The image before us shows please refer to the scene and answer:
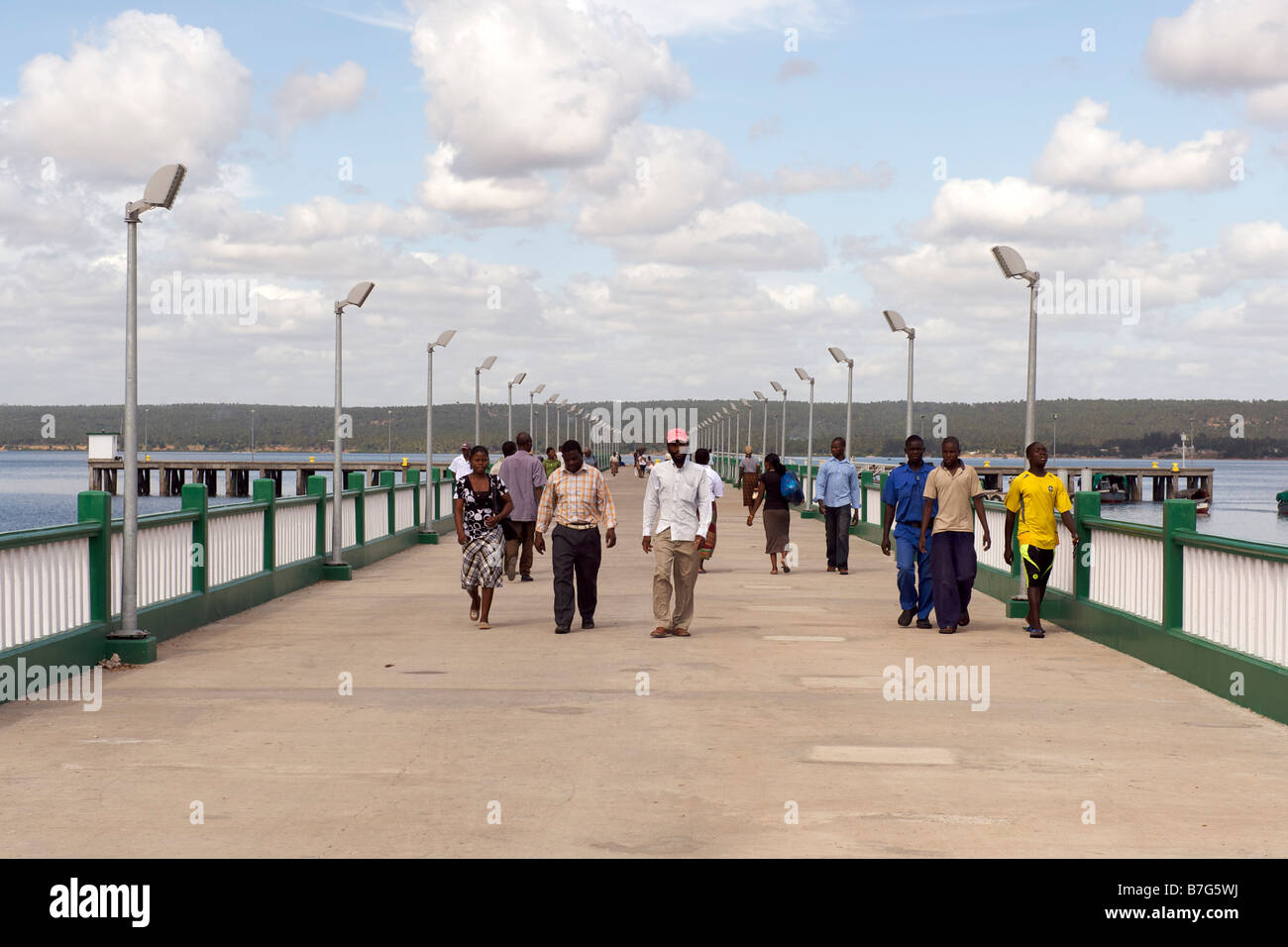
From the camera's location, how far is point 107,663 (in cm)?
1185

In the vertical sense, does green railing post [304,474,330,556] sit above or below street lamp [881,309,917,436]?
below

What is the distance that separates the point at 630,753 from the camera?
8.33 meters

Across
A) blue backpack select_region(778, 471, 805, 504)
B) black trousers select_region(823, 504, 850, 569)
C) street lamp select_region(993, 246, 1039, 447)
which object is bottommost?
black trousers select_region(823, 504, 850, 569)

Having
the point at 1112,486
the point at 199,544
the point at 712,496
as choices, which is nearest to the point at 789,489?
the point at 712,496

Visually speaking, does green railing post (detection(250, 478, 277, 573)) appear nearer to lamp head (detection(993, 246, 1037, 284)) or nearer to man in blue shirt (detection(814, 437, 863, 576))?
man in blue shirt (detection(814, 437, 863, 576))

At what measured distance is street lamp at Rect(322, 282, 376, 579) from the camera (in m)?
20.4

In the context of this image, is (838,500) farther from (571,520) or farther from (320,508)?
(571,520)

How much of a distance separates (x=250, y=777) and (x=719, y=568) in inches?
610

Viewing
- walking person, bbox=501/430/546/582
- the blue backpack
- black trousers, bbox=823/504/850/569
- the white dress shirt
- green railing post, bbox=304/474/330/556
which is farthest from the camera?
black trousers, bbox=823/504/850/569

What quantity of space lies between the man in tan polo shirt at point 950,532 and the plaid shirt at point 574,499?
3129 millimetres

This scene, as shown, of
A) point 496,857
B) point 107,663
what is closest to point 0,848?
point 496,857

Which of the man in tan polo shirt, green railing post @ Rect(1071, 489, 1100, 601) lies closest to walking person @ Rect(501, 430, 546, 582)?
the man in tan polo shirt

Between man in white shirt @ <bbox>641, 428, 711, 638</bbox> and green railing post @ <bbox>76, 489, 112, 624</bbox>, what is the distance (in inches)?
184
